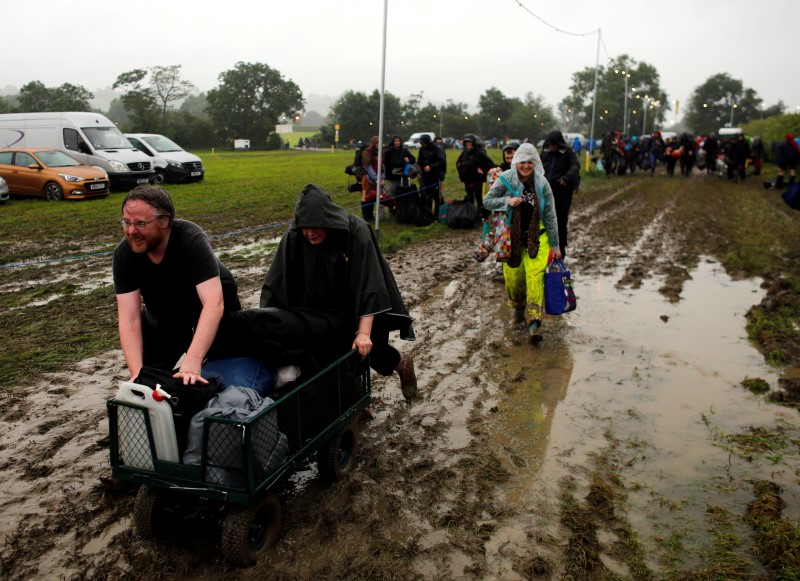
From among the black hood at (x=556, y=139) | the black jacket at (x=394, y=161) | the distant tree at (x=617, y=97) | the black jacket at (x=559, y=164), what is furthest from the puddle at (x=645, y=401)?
the distant tree at (x=617, y=97)

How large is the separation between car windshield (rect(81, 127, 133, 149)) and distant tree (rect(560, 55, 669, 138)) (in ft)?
292

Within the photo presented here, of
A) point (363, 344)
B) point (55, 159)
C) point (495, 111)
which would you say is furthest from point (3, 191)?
point (495, 111)

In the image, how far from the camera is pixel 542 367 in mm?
6035

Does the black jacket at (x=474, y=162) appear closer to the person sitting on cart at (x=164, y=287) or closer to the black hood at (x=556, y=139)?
the black hood at (x=556, y=139)

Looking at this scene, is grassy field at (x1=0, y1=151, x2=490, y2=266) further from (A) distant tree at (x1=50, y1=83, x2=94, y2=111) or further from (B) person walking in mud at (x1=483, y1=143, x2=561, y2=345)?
(A) distant tree at (x1=50, y1=83, x2=94, y2=111)

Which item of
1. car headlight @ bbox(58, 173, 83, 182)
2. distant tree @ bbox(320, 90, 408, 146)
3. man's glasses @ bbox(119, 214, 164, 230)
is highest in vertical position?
distant tree @ bbox(320, 90, 408, 146)

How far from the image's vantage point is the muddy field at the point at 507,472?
3256 millimetres

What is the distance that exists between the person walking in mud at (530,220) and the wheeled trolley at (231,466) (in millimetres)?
3439

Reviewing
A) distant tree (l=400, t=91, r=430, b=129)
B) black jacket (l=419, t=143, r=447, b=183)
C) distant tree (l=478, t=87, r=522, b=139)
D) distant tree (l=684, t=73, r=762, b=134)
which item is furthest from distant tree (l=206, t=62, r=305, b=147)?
distant tree (l=684, t=73, r=762, b=134)

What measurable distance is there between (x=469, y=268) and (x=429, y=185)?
16.1ft

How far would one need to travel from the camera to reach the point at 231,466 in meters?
3.14

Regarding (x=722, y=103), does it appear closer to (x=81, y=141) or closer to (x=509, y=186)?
(x=81, y=141)

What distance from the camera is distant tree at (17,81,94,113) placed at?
62531 mm

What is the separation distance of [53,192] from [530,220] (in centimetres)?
1518
